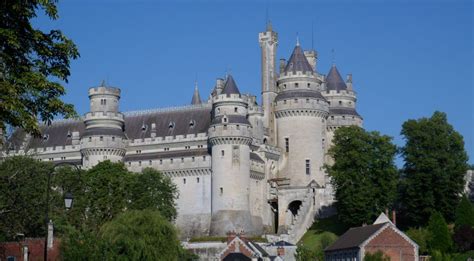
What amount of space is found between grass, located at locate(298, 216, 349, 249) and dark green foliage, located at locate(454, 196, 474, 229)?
530 inches

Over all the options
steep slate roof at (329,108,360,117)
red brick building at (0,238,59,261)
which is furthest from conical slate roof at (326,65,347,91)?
red brick building at (0,238,59,261)

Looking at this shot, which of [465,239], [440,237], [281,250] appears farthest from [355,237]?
[281,250]

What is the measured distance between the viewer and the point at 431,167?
3162 inches

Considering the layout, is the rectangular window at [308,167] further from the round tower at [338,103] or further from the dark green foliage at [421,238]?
the dark green foliage at [421,238]

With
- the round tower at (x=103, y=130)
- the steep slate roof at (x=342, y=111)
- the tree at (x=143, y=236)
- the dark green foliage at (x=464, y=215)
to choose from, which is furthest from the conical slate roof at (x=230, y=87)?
the tree at (x=143, y=236)

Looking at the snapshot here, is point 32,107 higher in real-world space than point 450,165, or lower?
lower

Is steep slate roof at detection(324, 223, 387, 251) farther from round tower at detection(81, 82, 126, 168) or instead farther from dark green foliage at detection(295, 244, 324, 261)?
round tower at detection(81, 82, 126, 168)

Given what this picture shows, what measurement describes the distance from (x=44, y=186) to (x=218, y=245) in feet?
65.3

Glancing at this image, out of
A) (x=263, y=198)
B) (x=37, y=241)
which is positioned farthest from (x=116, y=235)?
(x=263, y=198)

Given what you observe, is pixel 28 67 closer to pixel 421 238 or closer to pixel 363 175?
pixel 421 238

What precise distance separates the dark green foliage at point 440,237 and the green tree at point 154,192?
89.9 feet

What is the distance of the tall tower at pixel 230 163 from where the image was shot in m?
91.9

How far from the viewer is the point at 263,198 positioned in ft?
324

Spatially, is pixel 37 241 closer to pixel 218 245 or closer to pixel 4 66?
pixel 218 245
